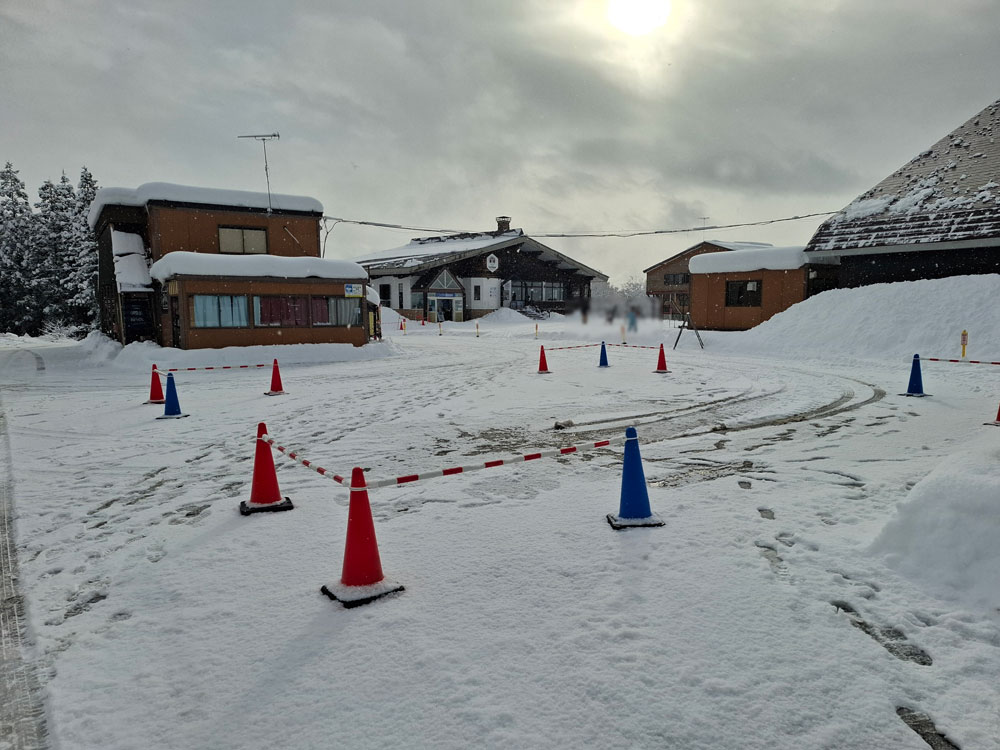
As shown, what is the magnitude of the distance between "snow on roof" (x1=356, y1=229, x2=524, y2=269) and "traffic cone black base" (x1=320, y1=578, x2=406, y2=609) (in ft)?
119

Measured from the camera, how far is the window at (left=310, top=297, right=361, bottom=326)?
21.0m

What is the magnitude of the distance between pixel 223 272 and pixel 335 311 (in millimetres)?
3916

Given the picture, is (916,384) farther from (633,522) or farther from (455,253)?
(455,253)

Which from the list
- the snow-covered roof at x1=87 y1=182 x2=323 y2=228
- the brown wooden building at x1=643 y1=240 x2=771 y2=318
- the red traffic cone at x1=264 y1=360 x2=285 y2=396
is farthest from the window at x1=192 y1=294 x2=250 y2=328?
the brown wooden building at x1=643 y1=240 x2=771 y2=318

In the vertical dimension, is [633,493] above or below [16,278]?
below

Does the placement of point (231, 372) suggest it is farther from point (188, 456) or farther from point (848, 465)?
point (848, 465)

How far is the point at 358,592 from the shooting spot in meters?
3.41

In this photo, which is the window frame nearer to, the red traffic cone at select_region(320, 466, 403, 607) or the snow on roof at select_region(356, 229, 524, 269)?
the snow on roof at select_region(356, 229, 524, 269)

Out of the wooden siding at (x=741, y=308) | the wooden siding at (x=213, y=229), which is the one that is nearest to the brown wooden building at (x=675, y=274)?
the wooden siding at (x=741, y=308)

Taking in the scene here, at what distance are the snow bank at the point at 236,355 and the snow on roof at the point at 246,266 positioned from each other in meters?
2.51

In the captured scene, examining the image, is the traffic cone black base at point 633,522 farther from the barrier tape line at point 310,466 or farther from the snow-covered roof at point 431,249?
the snow-covered roof at point 431,249

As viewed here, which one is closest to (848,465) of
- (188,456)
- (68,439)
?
(188,456)

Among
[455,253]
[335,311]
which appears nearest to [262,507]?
[335,311]

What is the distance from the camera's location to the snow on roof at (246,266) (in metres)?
18.9
